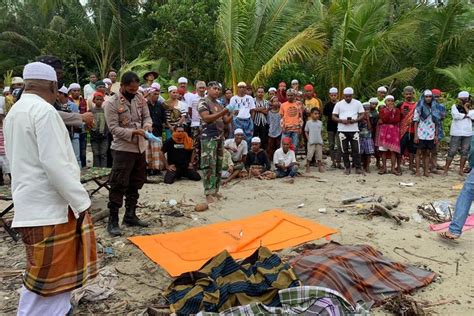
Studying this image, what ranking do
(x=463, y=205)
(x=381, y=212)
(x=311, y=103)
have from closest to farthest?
(x=463, y=205)
(x=381, y=212)
(x=311, y=103)

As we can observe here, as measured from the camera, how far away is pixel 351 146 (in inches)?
335

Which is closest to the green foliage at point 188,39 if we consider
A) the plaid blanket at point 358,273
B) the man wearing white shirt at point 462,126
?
the man wearing white shirt at point 462,126

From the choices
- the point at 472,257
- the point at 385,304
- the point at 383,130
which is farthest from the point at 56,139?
A: the point at 383,130

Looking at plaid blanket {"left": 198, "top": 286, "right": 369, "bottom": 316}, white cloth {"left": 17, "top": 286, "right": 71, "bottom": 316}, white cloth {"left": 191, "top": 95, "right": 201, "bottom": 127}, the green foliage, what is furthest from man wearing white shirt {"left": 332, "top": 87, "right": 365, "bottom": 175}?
white cloth {"left": 17, "top": 286, "right": 71, "bottom": 316}

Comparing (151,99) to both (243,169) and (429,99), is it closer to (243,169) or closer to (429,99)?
(243,169)

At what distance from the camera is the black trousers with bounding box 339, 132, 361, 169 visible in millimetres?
8352

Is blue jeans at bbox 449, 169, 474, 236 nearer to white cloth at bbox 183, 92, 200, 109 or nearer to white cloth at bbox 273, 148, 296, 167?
white cloth at bbox 273, 148, 296, 167

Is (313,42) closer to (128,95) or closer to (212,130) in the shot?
(212,130)

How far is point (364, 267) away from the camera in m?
3.58

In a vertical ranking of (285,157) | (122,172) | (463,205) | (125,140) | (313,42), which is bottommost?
(463,205)

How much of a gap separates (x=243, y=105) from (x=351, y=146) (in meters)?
2.35

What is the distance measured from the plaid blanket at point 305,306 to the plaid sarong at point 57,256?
0.84 m

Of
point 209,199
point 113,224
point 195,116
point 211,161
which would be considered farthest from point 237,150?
point 113,224

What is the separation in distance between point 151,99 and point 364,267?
17.9 ft
